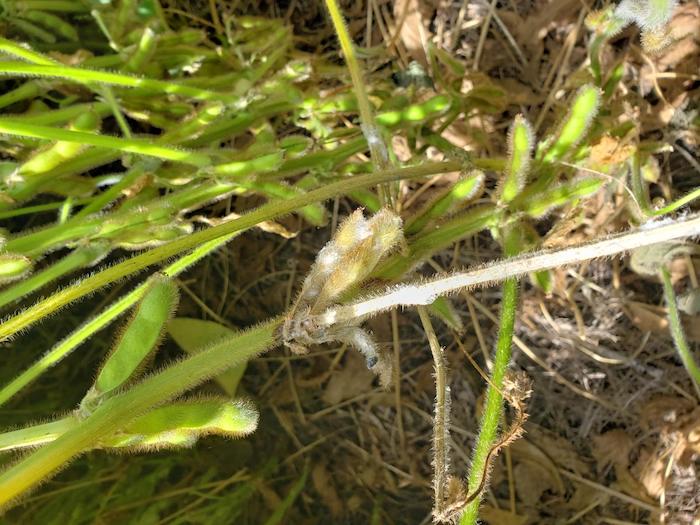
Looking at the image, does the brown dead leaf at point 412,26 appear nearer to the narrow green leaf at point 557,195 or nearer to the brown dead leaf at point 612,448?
the narrow green leaf at point 557,195

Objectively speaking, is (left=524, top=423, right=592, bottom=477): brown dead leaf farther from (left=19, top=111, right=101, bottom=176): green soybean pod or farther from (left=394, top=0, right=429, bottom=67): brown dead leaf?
(left=19, top=111, right=101, bottom=176): green soybean pod

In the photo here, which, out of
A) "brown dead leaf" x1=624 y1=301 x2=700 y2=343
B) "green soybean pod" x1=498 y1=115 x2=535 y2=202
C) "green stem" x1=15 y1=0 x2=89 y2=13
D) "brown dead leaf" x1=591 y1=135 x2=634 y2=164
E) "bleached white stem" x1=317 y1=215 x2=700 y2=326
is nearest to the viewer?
"bleached white stem" x1=317 y1=215 x2=700 y2=326

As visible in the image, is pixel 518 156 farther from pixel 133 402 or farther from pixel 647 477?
pixel 647 477

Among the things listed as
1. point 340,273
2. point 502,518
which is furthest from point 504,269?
point 502,518

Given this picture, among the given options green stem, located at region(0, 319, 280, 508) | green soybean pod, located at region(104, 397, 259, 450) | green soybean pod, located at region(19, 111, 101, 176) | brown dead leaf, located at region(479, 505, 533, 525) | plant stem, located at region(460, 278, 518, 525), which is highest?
green soybean pod, located at region(19, 111, 101, 176)

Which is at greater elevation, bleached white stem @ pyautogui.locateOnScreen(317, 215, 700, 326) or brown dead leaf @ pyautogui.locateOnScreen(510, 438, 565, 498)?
bleached white stem @ pyautogui.locateOnScreen(317, 215, 700, 326)

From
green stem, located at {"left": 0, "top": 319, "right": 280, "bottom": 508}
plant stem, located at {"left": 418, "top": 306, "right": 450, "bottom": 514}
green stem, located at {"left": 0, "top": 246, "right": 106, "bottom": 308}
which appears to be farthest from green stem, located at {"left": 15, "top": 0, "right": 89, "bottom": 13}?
plant stem, located at {"left": 418, "top": 306, "right": 450, "bottom": 514}
